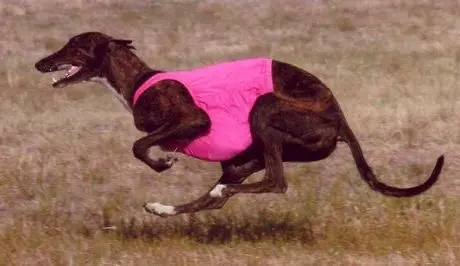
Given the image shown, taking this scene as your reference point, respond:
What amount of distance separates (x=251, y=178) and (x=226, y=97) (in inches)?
102

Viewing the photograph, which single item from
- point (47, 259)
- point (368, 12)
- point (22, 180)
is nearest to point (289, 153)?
point (47, 259)

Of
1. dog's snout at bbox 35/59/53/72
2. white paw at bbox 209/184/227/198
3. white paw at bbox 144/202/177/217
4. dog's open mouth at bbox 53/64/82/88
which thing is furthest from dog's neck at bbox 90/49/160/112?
white paw at bbox 209/184/227/198

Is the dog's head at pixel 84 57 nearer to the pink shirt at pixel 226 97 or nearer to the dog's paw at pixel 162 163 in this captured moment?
the pink shirt at pixel 226 97

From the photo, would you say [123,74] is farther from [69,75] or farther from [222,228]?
[222,228]

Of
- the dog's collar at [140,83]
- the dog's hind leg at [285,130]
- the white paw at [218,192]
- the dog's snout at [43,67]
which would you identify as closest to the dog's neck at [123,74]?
the dog's collar at [140,83]

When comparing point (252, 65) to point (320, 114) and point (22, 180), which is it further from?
point (22, 180)

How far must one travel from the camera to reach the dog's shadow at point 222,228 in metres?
7.92

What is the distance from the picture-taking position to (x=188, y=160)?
10.7 metres

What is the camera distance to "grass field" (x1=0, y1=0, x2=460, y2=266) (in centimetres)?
762

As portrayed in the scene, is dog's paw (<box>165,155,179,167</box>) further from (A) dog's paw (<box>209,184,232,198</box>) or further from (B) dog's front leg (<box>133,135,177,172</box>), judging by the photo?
(A) dog's paw (<box>209,184,232,198</box>)

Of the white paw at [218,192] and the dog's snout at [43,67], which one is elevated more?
the dog's snout at [43,67]

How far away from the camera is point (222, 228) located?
8.23 meters

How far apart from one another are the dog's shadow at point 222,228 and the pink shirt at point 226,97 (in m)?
0.54

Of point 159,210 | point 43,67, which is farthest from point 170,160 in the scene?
point 43,67
